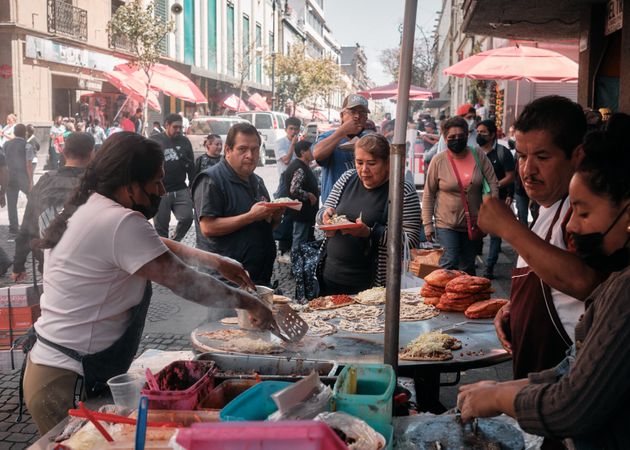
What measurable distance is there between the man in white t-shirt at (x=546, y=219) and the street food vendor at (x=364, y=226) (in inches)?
74.1

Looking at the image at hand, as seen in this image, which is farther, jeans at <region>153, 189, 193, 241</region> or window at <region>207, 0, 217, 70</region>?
window at <region>207, 0, 217, 70</region>

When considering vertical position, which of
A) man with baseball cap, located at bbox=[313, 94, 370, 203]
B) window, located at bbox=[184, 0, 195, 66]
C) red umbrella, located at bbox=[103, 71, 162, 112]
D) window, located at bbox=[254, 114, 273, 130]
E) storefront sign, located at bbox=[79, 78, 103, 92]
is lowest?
man with baseball cap, located at bbox=[313, 94, 370, 203]

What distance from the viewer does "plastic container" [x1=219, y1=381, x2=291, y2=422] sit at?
1918 mm

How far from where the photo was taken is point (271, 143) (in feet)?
94.1

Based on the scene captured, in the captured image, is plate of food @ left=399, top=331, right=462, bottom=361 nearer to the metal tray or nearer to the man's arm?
the metal tray

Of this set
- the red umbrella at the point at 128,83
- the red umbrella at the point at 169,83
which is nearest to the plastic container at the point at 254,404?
the red umbrella at the point at 169,83

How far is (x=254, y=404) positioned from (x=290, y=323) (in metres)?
1.16

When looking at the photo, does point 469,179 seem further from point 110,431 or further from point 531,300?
point 110,431

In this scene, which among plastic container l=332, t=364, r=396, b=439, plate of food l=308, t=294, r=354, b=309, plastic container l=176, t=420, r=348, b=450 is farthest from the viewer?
plate of food l=308, t=294, r=354, b=309

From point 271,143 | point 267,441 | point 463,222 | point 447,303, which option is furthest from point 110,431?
point 271,143

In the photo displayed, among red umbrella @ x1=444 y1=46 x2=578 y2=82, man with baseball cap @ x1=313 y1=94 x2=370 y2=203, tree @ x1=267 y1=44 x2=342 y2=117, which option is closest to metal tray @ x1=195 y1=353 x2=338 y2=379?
man with baseball cap @ x1=313 y1=94 x2=370 y2=203

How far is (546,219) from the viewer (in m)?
2.42

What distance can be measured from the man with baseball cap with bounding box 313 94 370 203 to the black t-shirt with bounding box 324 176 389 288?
1.42 meters

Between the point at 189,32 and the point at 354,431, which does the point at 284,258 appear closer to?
the point at 354,431
